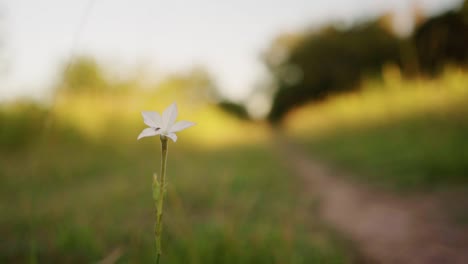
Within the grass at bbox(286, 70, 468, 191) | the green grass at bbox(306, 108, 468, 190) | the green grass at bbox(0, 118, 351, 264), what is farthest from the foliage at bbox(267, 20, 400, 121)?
the green grass at bbox(0, 118, 351, 264)

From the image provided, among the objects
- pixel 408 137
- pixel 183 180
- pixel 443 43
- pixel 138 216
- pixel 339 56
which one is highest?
pixel 339 56

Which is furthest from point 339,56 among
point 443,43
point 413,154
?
point 413,154

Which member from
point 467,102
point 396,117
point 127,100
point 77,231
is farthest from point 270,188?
point 127,100

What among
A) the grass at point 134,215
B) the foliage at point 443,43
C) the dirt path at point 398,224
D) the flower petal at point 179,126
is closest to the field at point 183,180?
the grass at point 134,215

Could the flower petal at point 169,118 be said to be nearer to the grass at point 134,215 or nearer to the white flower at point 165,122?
the white flower at point 165,122

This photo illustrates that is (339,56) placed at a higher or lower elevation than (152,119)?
higher

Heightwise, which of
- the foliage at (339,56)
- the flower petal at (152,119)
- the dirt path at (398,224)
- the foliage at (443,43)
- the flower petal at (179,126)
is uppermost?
the foliage at (339,56)

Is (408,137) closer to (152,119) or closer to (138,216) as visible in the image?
(138,216)
